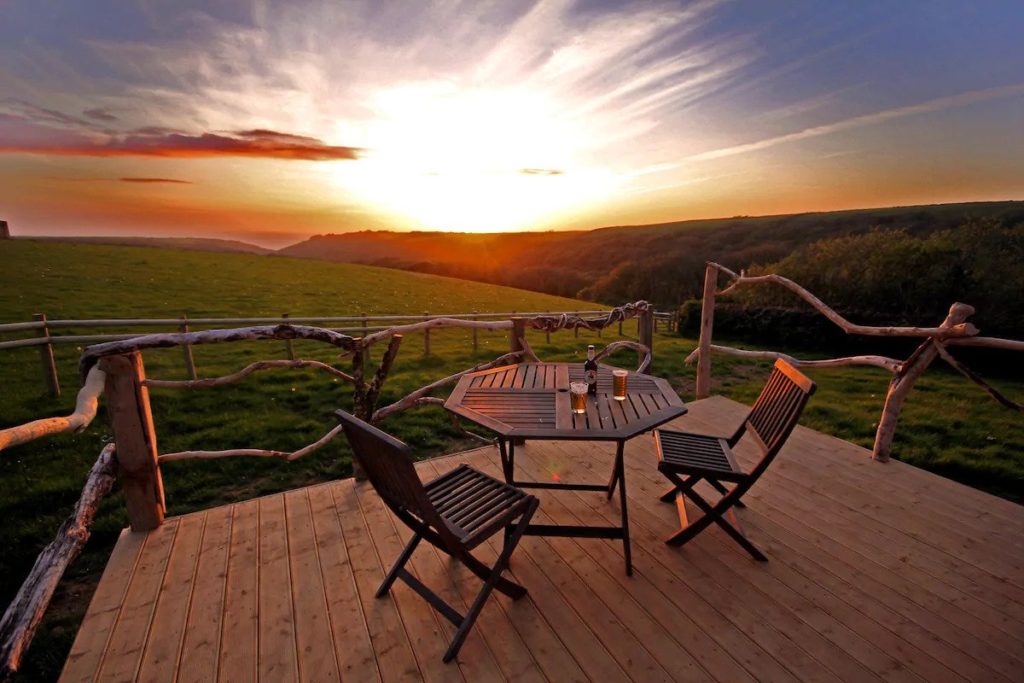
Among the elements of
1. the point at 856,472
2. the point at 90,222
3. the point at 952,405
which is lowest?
the point at 952,405

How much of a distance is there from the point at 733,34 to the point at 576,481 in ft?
20.4

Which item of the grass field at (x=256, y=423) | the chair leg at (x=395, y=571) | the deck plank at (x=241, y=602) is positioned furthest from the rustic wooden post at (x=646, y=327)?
the deck plank at (x=241, y=602)

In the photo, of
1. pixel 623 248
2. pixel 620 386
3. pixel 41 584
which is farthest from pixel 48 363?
pixel 623 248

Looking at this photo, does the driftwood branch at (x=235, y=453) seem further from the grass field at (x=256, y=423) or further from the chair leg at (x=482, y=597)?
the chair leg at (x=482, y=597)

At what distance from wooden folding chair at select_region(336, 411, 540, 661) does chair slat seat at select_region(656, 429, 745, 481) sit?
0.96 metres

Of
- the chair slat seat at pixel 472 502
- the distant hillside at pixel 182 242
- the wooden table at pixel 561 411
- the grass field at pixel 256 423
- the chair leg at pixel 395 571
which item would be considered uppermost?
the distant hillside at pixel 182 242

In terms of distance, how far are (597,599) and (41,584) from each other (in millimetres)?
2383

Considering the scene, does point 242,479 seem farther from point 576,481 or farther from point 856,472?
point 856,472

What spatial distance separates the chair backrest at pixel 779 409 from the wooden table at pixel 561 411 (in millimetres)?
523

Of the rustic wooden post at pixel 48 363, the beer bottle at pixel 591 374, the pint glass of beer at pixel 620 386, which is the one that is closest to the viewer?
the pint glass of beer at pixel 620 386

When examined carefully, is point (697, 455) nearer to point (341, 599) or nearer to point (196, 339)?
Answer: point (341, 599)

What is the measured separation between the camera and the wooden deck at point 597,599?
178 cm

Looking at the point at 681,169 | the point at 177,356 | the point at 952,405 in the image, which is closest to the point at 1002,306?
the point at 952,405

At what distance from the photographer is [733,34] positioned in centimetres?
575
